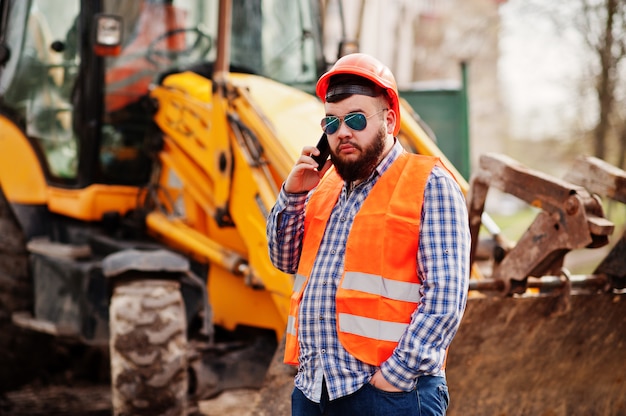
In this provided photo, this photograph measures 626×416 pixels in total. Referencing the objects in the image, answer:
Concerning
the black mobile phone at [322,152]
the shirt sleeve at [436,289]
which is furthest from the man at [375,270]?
the black mobile phone at [322,152]

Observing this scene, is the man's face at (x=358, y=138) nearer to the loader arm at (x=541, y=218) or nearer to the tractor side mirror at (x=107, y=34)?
the loader arm at (x=541, y=218)

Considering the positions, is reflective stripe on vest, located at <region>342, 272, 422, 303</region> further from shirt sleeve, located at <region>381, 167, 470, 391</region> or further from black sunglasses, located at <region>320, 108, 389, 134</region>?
black sunglasses, located at <region>320, 108, 389, 134</region>

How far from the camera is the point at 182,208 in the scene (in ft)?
18.7

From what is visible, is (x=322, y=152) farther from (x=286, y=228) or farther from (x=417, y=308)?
(x=417, y=308)

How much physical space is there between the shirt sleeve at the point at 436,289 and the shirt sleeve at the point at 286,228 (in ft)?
1.74

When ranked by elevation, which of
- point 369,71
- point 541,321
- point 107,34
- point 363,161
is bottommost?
point 541,321

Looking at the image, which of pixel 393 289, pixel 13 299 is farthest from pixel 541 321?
pixel 13 299

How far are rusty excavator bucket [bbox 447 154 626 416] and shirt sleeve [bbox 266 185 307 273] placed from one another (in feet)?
3.92

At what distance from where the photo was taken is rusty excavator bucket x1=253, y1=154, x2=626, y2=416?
3.93 metres

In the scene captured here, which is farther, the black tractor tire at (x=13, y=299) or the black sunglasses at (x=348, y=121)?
the black tractor tire at (x=13, y=299)

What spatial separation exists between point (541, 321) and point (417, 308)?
181cm

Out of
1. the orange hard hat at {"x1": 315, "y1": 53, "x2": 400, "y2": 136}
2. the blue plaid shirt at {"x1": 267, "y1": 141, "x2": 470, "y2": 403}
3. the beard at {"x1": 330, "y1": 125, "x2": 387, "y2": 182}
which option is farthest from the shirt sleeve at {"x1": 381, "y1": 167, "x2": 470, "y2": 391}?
the orange hard hat at {"x1": 315, "y1": 53, "x2": 400, "y2": 136}

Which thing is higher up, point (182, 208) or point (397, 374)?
point (182, 208)

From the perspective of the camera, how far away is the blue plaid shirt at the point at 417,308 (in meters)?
2.55
